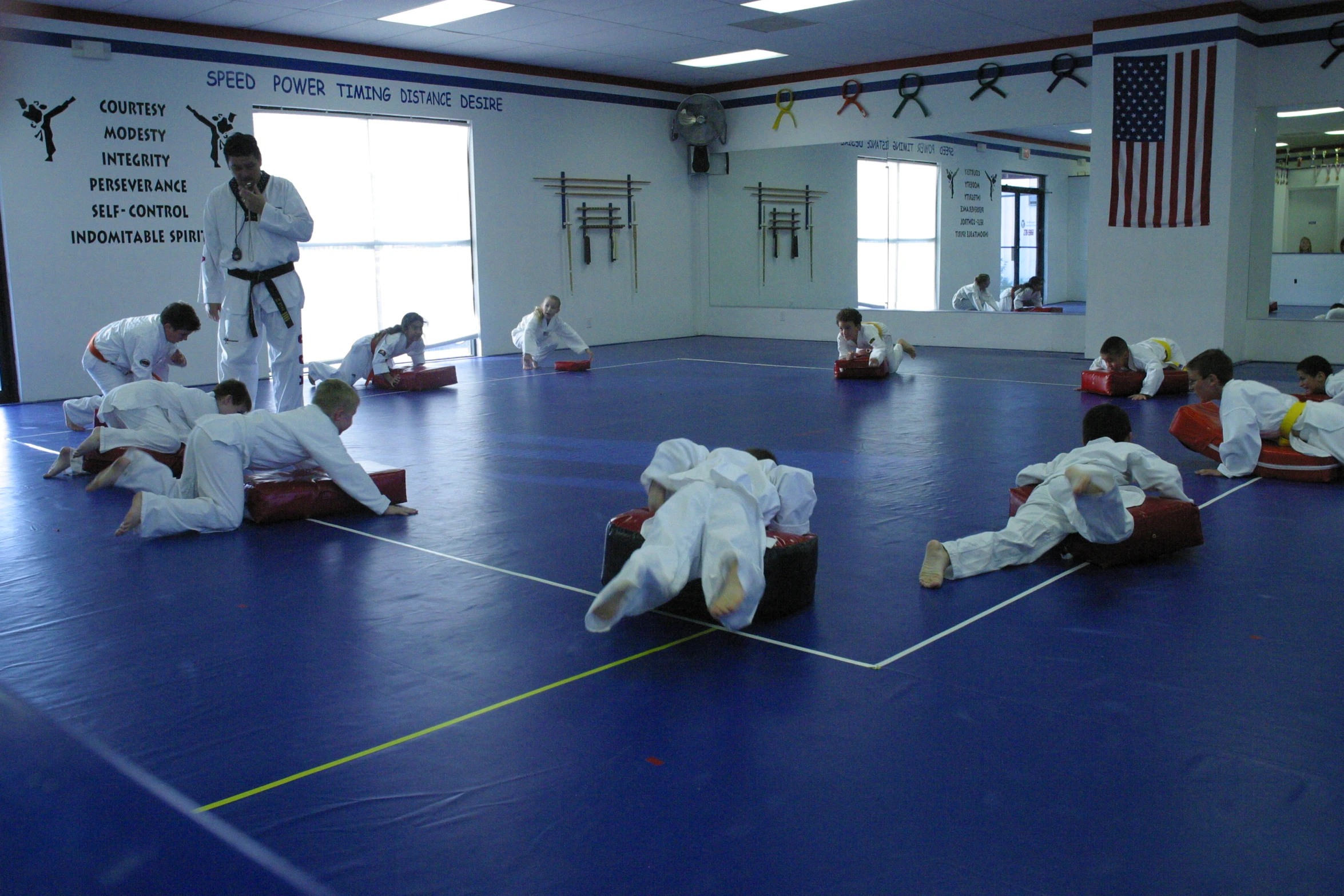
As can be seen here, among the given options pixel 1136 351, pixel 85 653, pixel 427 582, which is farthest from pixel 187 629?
pixel 1136 351

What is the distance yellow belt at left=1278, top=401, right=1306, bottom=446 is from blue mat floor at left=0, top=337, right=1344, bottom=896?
252mm

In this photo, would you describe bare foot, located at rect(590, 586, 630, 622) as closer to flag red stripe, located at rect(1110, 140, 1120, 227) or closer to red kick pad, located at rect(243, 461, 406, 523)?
red kick pad, located at rect(243, 461, 406, 523)

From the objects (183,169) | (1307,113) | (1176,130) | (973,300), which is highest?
(1307,113)

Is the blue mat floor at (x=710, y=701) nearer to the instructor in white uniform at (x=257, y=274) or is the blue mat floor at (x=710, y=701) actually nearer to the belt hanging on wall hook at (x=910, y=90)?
the instructor in white uniform at (x=257, y=274)

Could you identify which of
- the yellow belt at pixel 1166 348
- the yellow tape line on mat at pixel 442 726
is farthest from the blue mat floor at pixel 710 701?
the yellow belt at pixel 1166 348

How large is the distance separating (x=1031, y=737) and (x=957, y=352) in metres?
9.92

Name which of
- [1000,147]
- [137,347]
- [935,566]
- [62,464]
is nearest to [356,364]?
[137,347]

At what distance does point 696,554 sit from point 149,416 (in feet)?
11.5

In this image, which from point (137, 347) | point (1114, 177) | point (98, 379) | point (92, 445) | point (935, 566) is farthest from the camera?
point (1114, 177)

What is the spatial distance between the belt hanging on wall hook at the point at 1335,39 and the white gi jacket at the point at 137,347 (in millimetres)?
9719

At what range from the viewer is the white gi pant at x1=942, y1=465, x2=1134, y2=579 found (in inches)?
141

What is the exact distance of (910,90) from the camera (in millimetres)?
12328

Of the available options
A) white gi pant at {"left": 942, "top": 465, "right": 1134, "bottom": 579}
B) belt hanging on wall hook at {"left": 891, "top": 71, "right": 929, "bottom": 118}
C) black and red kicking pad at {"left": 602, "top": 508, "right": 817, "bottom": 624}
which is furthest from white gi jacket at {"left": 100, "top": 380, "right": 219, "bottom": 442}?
belt hanging on wall hook at {"left": 891, "top": 71, "right": 929, "bottom": 118}

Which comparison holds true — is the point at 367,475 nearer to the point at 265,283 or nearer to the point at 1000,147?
the point at 265,283
